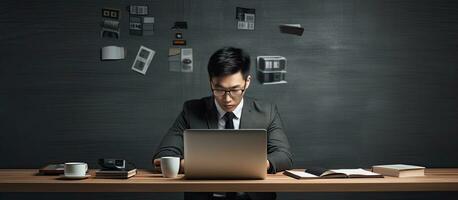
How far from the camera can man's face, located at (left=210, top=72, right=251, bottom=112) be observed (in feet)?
9.38

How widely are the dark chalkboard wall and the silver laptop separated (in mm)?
1448

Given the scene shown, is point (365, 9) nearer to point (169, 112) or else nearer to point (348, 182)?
point (169, 112)

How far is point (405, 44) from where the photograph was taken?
374 cm

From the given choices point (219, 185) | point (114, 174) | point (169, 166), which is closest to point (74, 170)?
point (114, 174)

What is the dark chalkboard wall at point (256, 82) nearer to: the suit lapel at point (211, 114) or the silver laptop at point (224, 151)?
the suit lapel at point (211, 114)

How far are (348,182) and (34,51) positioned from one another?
89.2 inches

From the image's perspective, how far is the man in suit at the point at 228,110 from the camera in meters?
2.86

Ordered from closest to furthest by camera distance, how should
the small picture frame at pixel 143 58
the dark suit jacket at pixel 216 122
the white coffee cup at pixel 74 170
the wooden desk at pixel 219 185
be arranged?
1. the wooden desk at pixel 219 185
2. the white coffee cup at pixel 74 170
3. the dark suit jacket at pixel 216 122
4. the small picture frame at pixel 143 58

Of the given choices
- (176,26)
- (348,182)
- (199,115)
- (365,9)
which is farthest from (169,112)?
(348,182)

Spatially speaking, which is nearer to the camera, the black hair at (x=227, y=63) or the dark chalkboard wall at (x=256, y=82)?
the black hair at (x=227, y=63)

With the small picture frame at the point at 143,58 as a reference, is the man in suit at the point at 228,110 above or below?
below

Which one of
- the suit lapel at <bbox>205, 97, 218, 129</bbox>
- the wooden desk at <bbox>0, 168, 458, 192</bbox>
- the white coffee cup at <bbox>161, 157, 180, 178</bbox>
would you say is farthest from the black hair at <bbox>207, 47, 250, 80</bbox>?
the wooden desk at <bbox>0, 168, 458, 192</bbox>

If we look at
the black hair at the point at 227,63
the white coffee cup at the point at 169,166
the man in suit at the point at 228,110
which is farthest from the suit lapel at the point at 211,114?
the white coffee cup at the point at 169,166

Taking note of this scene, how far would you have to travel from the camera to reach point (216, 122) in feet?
9.48
